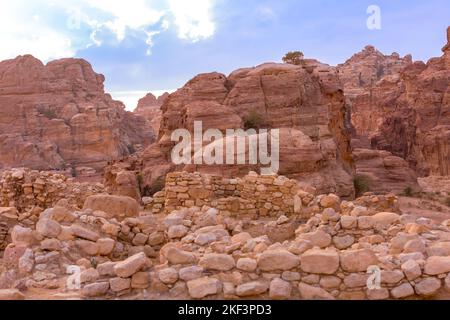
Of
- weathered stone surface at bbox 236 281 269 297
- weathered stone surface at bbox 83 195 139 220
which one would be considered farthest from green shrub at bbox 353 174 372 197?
weathered stone surface at bbox 236 281 269 297

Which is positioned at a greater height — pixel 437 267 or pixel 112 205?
pixel 112 205

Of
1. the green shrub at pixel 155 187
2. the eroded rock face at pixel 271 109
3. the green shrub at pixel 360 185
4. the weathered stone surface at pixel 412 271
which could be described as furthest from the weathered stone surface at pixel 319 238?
the green shrub at pixel 360 185

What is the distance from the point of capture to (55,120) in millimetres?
60062

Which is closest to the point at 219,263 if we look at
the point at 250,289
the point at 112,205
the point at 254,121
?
the point at 250,289

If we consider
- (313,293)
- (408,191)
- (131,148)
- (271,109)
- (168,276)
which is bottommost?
(408,191)

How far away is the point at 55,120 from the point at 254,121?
138ft

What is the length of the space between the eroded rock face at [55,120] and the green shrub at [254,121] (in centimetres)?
3496

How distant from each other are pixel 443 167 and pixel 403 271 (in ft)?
165

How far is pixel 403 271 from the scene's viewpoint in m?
4.44

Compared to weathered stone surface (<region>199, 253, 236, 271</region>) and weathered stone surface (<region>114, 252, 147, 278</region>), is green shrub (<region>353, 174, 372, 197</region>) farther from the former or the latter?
weathered stone surface (<region>114, 252, 147, 278</region>)

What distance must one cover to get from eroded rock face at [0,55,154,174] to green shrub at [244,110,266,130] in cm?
3496

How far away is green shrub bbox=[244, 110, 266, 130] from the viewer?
85.7ft

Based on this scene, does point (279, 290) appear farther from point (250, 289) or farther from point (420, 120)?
point (420, 120)
